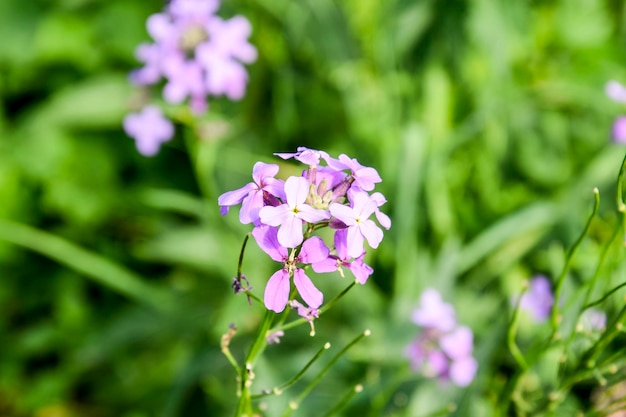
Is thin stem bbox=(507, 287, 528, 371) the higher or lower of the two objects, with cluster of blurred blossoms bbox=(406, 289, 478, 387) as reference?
lower

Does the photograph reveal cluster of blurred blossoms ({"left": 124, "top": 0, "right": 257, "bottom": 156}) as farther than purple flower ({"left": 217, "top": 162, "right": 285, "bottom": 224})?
→ Yes

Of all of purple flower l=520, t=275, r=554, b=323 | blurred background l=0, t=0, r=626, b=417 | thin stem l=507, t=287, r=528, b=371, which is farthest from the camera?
blurred background l=0, t=0, r=626, b=417

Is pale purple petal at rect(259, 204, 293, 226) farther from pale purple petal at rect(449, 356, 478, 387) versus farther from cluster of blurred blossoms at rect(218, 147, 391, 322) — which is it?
pale purple petal at rect(449, 356, 478, 387)

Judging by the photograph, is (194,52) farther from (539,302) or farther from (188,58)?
(539,302)

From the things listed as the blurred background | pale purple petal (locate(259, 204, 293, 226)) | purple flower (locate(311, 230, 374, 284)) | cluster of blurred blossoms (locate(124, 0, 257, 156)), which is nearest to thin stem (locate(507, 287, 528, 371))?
purple flower (locate(311, 230, 374, 284))

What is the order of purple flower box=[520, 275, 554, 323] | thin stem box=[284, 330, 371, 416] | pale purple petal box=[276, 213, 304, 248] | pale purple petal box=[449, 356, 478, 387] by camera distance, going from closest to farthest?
pale purple petal box=[276, 213, 304, 248], thin stem box=[284, 330, 371, 416], pale purple petal box=[449, 356, 478, 387], purple flower box=[520, 275, 554, 323]

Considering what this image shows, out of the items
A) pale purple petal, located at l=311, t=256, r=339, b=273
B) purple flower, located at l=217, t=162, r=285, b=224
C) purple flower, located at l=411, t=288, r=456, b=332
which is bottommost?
pale purple petal, located at l=311, t=256, r=339, b=273

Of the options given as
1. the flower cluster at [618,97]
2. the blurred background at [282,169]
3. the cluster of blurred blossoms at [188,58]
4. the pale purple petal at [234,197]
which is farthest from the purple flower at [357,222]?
the blurred background at [282,169]
